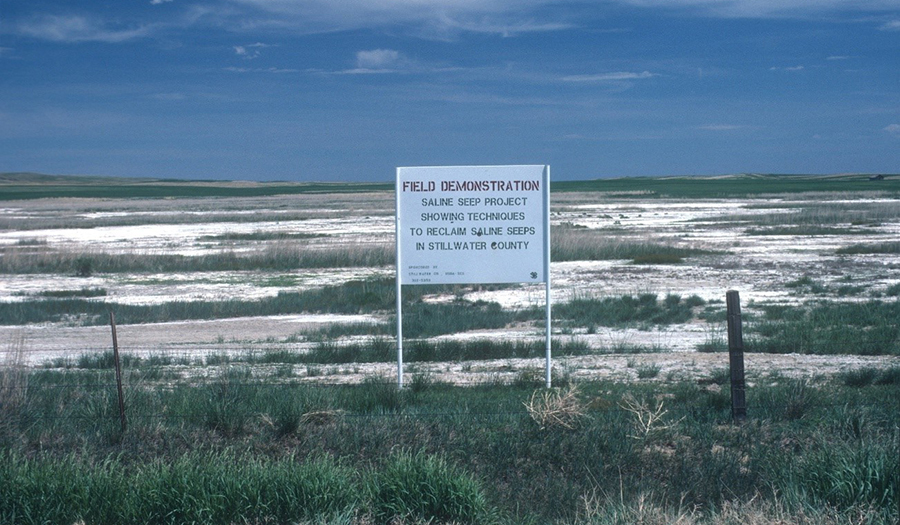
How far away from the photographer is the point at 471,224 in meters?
11.5

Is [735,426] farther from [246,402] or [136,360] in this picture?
[136,360]

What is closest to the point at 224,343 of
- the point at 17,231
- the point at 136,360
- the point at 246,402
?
the point at 136,360

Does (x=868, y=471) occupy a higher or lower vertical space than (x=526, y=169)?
lower

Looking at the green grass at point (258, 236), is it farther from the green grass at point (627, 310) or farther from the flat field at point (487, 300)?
the green grass at point (627, 310)

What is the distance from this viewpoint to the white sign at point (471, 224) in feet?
37.3

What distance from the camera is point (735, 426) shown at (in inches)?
337

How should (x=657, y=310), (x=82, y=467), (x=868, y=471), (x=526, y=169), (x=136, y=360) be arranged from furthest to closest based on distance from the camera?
(x=657, y=310)
(x=136, y=360)
(x=526, y=169)
(x=82, y=467)
(x=868, y=471)

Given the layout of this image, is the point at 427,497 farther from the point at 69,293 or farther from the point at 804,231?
the point at 804,231

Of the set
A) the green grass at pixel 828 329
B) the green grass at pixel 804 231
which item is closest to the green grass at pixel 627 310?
the green grass at pixel 828 329

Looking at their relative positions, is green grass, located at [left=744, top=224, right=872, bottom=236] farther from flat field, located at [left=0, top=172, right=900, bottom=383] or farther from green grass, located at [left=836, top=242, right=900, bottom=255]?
green grass, located at [left=836, top=242, right=900, bottom=255]

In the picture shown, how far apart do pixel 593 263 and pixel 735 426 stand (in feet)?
78.9

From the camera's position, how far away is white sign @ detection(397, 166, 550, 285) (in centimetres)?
1138

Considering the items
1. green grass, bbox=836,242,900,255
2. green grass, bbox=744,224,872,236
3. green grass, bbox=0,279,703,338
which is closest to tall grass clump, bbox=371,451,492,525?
green grass, bbox=0,279,703,338

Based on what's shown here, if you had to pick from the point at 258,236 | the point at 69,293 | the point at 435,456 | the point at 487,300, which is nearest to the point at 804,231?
the point at 487,300
